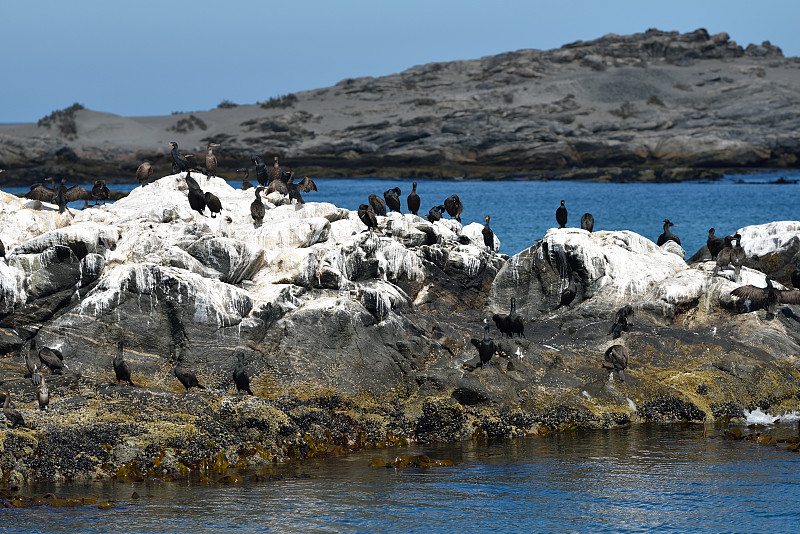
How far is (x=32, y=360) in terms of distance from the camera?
1697 cm

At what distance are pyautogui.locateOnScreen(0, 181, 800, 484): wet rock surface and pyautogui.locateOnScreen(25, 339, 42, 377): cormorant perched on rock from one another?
322 millimetres

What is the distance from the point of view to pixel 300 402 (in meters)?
17.5

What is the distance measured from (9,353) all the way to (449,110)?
93923 millimetres

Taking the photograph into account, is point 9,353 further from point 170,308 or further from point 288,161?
point 288,161

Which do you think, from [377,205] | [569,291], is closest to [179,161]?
[377,205]

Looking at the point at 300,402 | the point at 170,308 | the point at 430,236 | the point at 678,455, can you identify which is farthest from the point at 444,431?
the point at 430,236

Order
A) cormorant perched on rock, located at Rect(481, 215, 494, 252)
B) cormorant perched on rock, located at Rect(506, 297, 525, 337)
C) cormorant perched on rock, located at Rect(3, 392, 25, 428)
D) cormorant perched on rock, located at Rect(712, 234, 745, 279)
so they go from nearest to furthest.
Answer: cormorant perched on rock, located at Rect(3, 392, 25, 428), cormorant perched on rock, located at Rect(506, 297, 525, 337), cormorant perched on rock, located at Rect(712, 234, 745, 279), cormorant perched on rock, located at Rect(481, 215, 494, 252)

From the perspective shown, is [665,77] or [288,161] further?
[665,77]

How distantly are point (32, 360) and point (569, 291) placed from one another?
451 inches

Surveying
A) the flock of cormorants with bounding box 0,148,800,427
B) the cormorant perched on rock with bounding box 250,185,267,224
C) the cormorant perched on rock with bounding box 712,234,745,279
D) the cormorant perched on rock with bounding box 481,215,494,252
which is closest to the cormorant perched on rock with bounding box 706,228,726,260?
the flock of cormorants with bounding box 0,148,800,427

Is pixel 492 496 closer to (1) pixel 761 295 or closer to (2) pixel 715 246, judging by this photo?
(1) pixel 761 295

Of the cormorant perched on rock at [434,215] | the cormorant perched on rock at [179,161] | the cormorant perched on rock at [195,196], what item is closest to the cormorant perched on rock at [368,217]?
the cormorant perched on rock at [434,215]

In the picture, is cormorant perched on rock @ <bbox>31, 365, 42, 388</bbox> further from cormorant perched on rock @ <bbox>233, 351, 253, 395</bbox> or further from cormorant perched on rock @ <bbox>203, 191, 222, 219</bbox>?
cormorant perched on rock @ <bbox>203, 191, 222, 219</bbox>

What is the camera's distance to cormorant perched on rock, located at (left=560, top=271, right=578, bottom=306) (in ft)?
75.0
